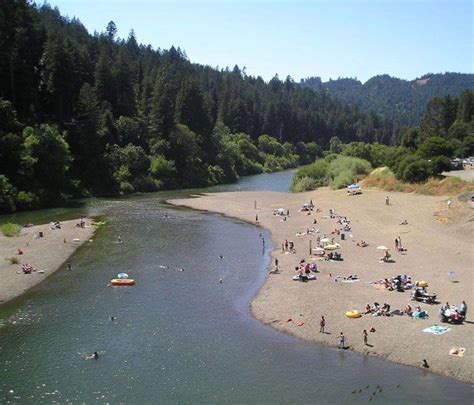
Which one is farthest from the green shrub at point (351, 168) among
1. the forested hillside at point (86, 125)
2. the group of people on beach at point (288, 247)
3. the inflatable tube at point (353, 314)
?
the inflatable tube at point (353, 314)

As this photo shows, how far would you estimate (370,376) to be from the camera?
30.0 m

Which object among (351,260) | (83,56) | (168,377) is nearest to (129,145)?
(83,56)

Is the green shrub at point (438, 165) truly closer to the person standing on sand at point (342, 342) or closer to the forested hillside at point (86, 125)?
the forested hillside at point (86, 125)

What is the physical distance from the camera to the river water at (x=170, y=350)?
28203 millimetres

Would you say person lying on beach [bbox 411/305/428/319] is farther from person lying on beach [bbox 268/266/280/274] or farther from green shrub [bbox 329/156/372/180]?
green shrub [bbox 329/156/372/180]

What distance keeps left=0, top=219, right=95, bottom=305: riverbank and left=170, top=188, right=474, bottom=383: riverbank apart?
20.6 metres

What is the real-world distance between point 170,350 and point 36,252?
2834cm

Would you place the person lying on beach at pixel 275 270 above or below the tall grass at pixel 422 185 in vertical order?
below

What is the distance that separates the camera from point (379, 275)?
47.1 metres

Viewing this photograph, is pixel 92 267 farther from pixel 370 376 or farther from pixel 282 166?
pixel 282 166

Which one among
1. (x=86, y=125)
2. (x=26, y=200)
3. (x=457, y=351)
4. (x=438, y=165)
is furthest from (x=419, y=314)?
(x=86, y=125)

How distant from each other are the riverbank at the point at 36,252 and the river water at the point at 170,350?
1.69 metres

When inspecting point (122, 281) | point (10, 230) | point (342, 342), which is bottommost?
point (342, 342)

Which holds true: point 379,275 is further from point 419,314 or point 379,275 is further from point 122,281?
point 122,281
